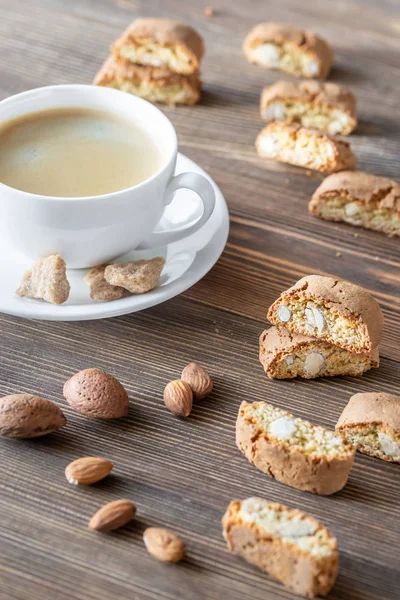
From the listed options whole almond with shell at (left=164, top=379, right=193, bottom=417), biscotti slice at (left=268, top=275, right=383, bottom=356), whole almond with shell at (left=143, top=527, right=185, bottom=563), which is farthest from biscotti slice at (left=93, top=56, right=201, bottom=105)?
whole almond with shell at (left=143, top=527, right=185, bottom=563)

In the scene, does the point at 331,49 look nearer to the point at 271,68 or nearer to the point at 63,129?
the point at 271,68

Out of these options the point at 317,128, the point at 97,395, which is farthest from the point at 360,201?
the point at 97,395

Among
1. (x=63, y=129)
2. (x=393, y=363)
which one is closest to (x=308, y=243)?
(x=393, y=363)

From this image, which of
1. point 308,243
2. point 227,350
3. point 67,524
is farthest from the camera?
point 308,243

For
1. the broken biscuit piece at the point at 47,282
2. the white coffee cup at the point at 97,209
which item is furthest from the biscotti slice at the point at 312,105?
the broken biscuit piece at the point at 47,282

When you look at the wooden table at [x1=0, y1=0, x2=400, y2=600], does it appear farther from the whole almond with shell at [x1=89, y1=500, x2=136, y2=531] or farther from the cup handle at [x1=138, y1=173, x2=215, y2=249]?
the cup handle at [x1=138, y1=173, x2=215, y2=249]

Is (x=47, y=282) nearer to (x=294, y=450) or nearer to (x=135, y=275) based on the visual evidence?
(x=135, y=275)
